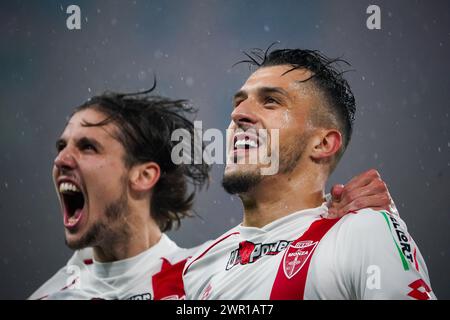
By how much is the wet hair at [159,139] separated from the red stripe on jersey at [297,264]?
108cm

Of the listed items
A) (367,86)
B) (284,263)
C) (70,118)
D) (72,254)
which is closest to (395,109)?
(367,86)

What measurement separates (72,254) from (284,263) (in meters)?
1.53

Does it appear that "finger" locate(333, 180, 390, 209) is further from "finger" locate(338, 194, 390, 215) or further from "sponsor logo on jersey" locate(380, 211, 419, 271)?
"sponsor logo on jersey" locate(380, 211, 419, 271)

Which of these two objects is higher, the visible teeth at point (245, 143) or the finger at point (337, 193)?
the visible teeth at point (245, 143)

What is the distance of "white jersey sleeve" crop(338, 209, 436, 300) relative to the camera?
1.96m

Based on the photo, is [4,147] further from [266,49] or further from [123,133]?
[266,49]

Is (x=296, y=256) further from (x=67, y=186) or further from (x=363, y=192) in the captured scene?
(x=67, y=186)

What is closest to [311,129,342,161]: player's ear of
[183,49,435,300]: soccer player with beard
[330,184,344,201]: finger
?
[183,49,435,300]: soccer player with beard

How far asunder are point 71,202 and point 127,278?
49cm

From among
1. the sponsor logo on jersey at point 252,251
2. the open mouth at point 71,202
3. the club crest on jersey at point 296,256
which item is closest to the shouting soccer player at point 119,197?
the open mouth at point 71,202

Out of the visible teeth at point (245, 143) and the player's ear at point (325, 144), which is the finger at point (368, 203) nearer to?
the player's ear at point (325, 144)

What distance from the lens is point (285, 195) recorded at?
2.54 meters

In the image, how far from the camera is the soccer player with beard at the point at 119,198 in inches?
119

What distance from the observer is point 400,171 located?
2.89 meters
